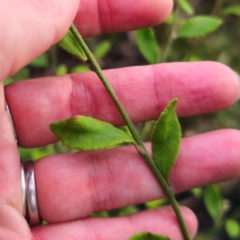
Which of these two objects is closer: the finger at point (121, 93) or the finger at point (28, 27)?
the finger at point (28, 27)

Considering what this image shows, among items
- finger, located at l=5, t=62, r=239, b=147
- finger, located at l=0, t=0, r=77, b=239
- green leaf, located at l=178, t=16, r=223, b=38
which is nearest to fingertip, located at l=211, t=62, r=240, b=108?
finger, located at l=5, t=62, r=239, b=147

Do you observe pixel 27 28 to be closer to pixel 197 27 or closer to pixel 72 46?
pixel 72 46

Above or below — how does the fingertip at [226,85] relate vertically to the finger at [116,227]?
above

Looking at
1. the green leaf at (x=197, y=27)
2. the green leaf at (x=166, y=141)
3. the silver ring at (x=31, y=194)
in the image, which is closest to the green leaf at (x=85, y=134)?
the green leaf at (x=166, y=141)

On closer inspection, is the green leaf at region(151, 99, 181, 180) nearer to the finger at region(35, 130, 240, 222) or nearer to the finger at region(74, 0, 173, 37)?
the finger at region(35, 130, 240, 222)

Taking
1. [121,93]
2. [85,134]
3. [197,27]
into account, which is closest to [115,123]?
[121,93]

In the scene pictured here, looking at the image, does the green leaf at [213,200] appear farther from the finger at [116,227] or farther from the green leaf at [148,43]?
the green leaf at [148,43]
